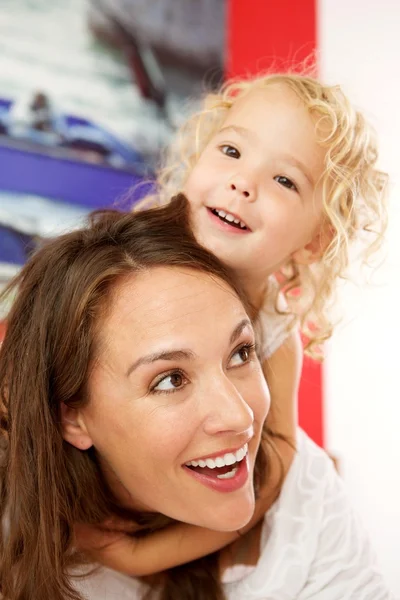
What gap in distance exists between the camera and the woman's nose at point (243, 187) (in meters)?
1.51

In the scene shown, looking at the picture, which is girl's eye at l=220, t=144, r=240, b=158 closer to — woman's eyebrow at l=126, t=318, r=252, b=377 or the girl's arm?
woman's eyebrow at l=126, t=318, r=252, b=377

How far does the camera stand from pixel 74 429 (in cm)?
135

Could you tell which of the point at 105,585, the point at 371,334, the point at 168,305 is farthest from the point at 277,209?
the point at 371,334

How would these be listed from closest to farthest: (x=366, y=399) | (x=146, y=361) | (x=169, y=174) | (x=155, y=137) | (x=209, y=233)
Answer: (x=146, y=361) < (x=209, y=233) < (x=169, y=174) < (x=155, y=137) < (x=366, y=399)

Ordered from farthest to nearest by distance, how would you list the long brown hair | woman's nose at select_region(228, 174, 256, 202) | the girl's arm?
woman's nose at select_region(228, 174, 256, 202)
the girl's arm
the long brown hair

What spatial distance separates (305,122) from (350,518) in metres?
0.86

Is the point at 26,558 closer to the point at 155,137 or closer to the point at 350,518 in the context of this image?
the point at 350,518

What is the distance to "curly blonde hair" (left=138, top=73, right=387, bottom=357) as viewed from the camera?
159cm

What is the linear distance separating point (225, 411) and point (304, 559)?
1.60ft

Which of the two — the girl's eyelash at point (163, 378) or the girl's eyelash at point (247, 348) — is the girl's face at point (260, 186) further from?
the girl's eyelash at point (163, 378)

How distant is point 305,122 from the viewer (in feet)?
5.17

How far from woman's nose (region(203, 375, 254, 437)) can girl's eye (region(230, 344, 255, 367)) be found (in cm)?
9

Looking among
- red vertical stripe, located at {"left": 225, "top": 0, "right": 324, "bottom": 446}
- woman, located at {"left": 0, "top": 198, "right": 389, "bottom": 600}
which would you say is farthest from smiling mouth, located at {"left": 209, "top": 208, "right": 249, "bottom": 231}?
red vertical stripe, located at {"left": 225, "top": 0, "right": 324, "bottom": 446}

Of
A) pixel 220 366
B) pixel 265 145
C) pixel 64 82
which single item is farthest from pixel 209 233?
pixel 64 82
